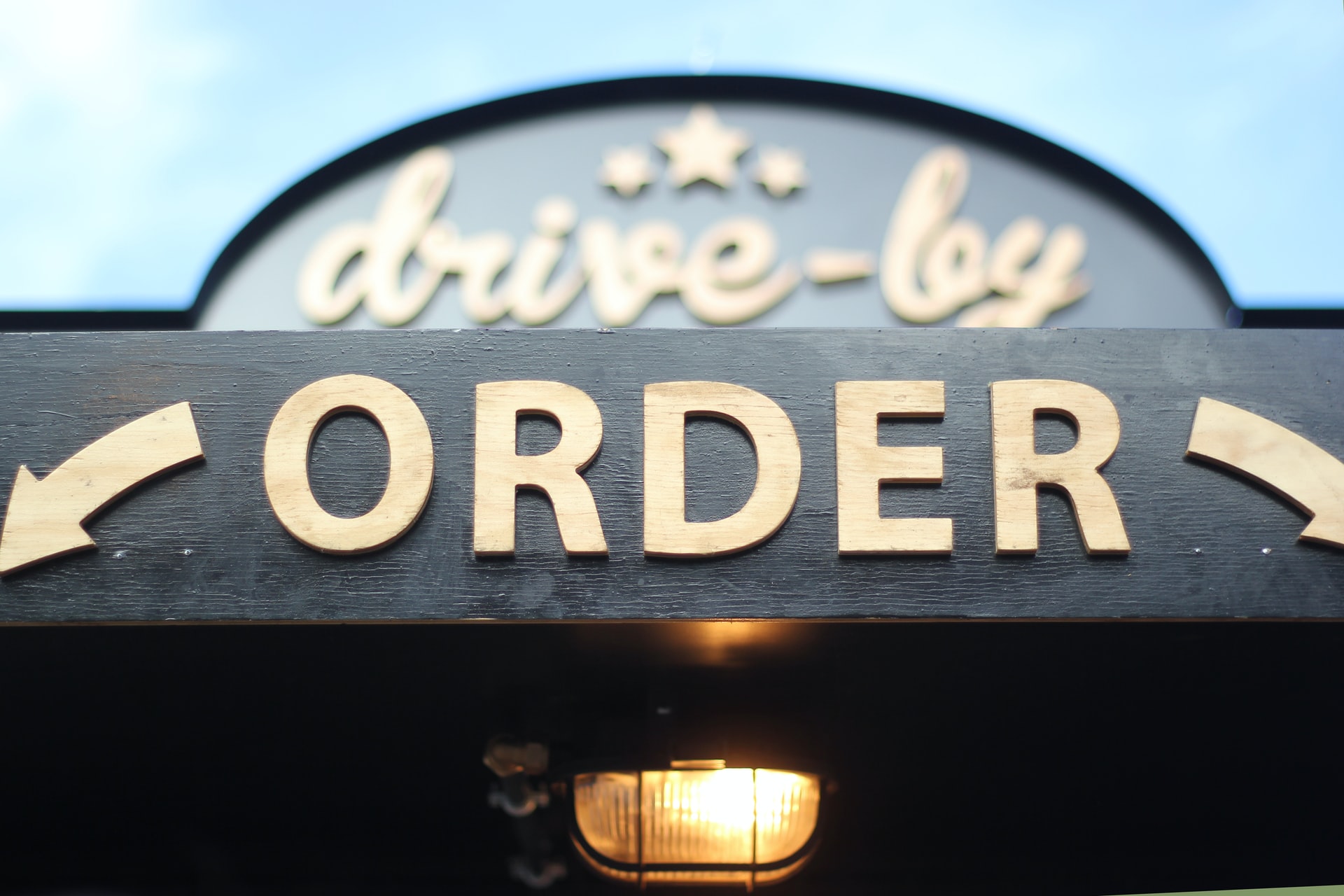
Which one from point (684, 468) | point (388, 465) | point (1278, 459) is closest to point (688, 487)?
point (684, 468)

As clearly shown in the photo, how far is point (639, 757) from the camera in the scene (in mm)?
2506

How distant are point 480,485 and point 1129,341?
4.08 feet

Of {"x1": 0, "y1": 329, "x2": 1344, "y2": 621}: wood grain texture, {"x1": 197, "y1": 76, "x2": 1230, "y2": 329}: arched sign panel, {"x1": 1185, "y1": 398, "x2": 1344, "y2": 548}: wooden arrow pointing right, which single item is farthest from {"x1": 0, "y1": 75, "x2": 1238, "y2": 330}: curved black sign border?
{"x1": 1185, "y1": 398, "x2": 1344, "y2": 548}: wooden arrow pointing right

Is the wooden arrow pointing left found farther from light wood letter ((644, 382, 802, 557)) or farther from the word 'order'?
light wood letter ((644, 382, 802, 557))

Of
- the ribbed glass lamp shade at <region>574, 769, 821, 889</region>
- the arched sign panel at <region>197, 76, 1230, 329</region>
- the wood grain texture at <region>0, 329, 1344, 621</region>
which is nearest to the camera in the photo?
the wood grain texture at <region>0, 329, 1344, 621</region>

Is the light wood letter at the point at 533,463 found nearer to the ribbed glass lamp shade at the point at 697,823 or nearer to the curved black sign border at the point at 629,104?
the ribbed glass lamp shade at the point at 697,823

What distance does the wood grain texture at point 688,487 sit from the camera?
6.40 ft

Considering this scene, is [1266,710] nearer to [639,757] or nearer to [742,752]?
[742,752]

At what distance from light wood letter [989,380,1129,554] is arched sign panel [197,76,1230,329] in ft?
6.67

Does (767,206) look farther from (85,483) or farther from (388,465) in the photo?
(85,483)

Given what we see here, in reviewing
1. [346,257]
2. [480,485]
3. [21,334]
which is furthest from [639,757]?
[346,257]

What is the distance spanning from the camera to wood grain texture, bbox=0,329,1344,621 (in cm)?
195

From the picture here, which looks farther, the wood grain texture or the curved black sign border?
the curved black sign border

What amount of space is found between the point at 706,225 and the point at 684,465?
7.80 ft
